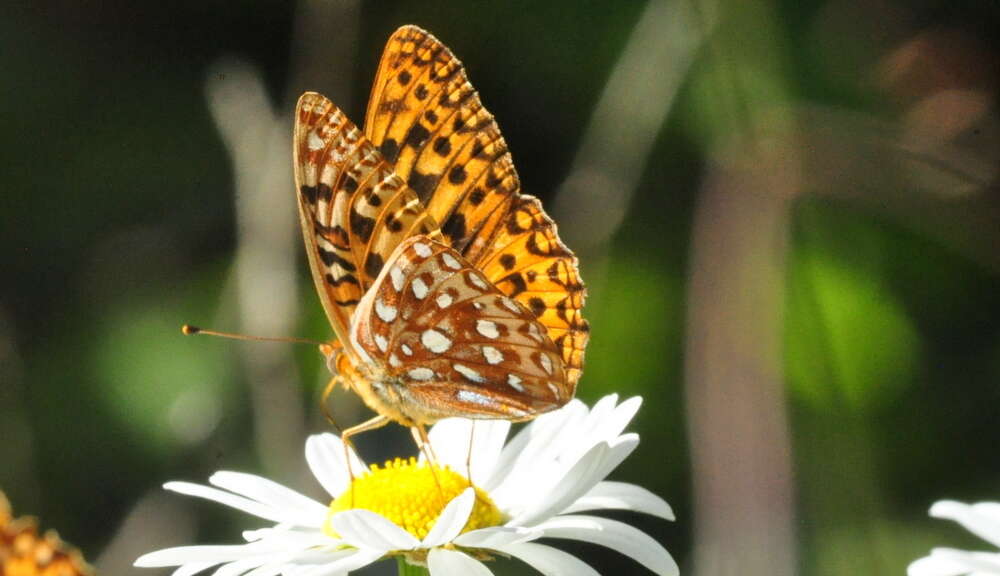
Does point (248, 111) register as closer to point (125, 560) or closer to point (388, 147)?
point (125, 560)

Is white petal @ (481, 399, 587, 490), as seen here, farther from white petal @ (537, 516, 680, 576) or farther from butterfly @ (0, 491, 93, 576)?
butterfly @ (0, 491, 93, 576)

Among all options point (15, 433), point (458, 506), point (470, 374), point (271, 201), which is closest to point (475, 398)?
point (470, 374)

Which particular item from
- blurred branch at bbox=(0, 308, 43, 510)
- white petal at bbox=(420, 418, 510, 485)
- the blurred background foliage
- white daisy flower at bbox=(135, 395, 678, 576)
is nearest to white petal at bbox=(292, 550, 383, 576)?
white daisy flower at bbox=(135, 395, 678, 576)

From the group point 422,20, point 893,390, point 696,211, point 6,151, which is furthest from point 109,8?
point 893,390

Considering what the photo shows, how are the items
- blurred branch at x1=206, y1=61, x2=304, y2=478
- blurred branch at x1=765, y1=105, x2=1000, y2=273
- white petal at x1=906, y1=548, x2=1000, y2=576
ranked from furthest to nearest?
blurred branch at x1=206, y1=61, x2=304, y2=478 < blurred branch at x1=765, y1=105, x2=1000, y2=273 < white petal at x1=906, y1=548, x2=1000, y2=576

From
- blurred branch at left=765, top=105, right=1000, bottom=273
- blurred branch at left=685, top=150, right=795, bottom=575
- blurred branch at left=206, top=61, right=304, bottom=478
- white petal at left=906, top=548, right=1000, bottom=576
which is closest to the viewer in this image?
white petal at left=906, top=548, right=1000, bottom=576

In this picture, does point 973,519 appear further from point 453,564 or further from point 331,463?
point 331,463
